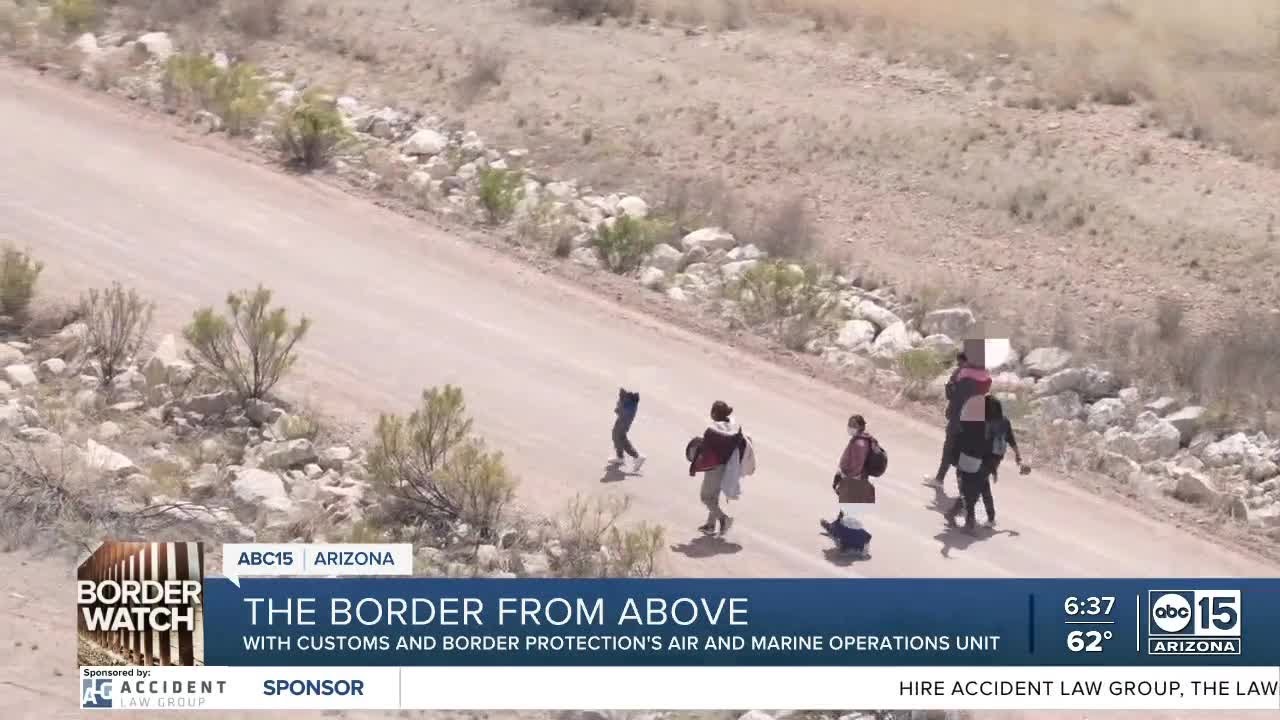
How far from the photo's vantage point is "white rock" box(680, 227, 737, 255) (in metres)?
22.0

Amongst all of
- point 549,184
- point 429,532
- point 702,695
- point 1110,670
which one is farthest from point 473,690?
point 549,184

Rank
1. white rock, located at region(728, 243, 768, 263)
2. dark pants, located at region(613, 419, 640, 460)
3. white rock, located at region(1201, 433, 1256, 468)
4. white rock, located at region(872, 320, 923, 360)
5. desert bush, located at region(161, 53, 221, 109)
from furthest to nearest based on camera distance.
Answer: desert bush, located at region(161, 53, 221, 109) < white rock, located at region(728, 243, 768, 263) < white rock, located at region(872, 320, 923, 360) < white rock, located at region(1201, 433, 1256, 468) < dark pants, located at region(613, 419, 640, 460)

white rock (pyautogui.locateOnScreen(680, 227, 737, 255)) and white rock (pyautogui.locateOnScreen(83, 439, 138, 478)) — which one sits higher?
white rock (pyautogui.locateOnScreen(680, 227, 737, 255))

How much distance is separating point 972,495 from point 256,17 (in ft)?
55.1

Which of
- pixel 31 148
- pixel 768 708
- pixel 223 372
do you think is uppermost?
pixel 31 148

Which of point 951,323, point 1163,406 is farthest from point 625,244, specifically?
point 1163,406

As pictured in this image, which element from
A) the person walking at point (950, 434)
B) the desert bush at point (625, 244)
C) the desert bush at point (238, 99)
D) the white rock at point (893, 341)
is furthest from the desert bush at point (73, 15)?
the person walking at point (950, 434)

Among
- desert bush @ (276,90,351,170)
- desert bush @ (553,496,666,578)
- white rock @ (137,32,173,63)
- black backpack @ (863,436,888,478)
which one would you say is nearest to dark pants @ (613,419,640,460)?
desert bush @ (553,496,666,578)

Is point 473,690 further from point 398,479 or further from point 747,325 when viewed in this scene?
point 747,325

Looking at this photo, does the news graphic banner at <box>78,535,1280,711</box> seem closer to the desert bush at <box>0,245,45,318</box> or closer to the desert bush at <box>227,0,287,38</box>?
the desert bush at <box>0,245,45,318</box>

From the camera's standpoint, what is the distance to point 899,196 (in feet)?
79.0

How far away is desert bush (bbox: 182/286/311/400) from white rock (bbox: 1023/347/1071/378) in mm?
8071

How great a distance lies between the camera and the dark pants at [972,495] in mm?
15333

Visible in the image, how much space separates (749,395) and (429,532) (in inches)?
176
